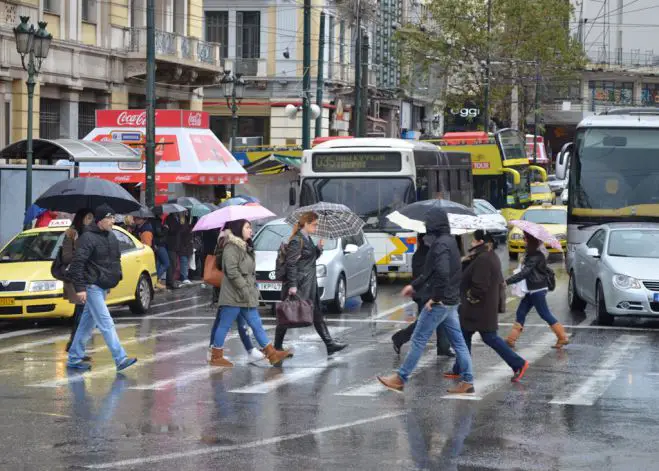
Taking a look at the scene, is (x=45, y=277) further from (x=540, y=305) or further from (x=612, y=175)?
(x=612, y=175)

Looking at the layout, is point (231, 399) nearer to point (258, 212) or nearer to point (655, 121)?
point (258, 212)

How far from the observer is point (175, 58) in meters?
42.4

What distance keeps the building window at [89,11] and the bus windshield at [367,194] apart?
13.1 metres

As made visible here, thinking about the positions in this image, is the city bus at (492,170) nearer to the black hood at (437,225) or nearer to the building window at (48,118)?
the building window at (48,118)

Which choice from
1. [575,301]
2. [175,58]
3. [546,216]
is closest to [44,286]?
[575,301]

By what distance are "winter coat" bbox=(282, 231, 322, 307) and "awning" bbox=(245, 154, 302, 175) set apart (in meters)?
23.6

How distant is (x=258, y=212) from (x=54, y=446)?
307 inches

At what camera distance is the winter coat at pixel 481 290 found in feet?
45.2

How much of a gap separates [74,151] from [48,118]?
8.99 metres

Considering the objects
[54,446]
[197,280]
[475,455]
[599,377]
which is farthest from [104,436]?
[197,280]

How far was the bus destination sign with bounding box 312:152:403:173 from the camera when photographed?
93.0 ft

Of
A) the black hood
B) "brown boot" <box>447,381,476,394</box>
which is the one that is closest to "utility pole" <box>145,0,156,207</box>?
the black hood

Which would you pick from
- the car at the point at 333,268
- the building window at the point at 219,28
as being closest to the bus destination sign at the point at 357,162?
the car at the point at 333,268

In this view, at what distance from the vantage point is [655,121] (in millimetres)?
26172
